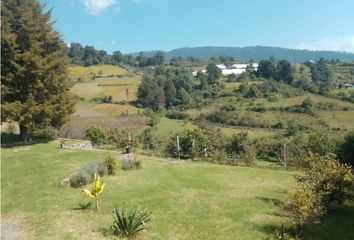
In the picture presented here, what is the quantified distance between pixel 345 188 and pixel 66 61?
2095 centimetres

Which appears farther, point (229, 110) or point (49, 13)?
point (229, 110)

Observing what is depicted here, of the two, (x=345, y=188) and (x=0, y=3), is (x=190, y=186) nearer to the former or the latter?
(x=345, y=188)

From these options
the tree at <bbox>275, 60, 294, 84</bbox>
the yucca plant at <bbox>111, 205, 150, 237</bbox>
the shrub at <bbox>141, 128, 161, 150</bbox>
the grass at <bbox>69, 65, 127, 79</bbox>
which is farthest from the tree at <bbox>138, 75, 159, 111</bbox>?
the yucca plant at <bbox>111, 205, 150, 237</bbox>

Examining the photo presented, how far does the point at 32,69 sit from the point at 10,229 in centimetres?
1565

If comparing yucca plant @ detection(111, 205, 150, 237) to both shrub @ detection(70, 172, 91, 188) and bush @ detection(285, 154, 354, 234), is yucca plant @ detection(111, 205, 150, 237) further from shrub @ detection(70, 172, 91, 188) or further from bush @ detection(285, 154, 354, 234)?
shrub @ detection(70, 172, 91, 188)

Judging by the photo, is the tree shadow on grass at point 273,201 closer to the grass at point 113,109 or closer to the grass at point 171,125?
the grass at point 171,125

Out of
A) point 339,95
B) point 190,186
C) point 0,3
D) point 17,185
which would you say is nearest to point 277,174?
point 190,186

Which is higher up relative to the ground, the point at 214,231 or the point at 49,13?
the point at 49,13

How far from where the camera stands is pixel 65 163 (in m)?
22.7

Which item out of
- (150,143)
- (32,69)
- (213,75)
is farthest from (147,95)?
(32,69)

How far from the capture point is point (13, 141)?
29922mm

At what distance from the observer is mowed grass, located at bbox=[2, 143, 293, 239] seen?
43.5ft

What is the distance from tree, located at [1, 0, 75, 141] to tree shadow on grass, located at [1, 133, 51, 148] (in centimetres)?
118

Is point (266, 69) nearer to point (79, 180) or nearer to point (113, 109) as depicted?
point (113, 109)
